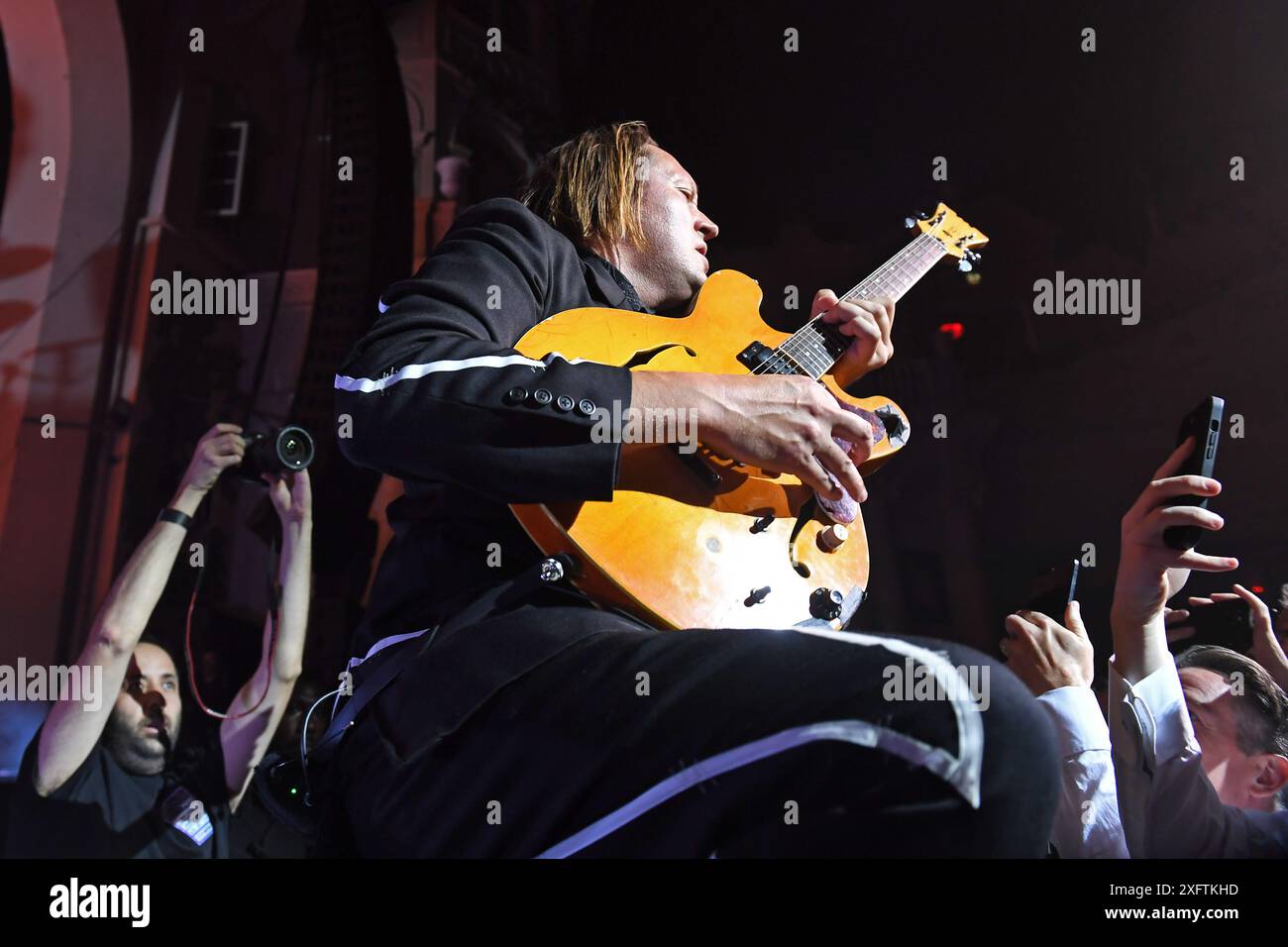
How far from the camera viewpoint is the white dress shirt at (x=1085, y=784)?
2174 mm

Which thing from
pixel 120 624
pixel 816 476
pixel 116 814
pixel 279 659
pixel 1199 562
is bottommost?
pixel 116 814

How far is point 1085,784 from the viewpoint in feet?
7.23

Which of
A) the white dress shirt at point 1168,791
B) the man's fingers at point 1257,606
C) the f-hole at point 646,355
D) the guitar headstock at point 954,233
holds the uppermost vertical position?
the guitar headstock at point 954,233

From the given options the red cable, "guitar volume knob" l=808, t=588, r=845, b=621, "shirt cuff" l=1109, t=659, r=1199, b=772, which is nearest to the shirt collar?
"guitar volume knob" l=808, t=588, r=845, b=621

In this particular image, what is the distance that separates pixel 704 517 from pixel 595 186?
35.7 inches

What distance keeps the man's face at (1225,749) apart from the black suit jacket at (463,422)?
2.04 meters

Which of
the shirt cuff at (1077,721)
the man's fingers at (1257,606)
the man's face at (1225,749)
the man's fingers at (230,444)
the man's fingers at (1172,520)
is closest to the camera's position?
the man's fingers at (1172,520)

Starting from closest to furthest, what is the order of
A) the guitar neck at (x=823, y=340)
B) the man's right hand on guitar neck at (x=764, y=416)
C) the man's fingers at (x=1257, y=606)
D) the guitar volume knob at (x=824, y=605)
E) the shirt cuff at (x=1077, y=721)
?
1. the man's right hand on guitar neck at (x=764, y=416)
2. the guitar volume knob at (x=824, y=605)
3. the guitar neck at (x=823, y=340)
4. the shirt cuff at (x=1077, y=721)
5. the man's fingers at (x=1257, y=606)

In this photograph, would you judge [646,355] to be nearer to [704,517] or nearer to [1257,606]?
[704,517]

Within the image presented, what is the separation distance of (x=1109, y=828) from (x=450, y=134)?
11.7ft

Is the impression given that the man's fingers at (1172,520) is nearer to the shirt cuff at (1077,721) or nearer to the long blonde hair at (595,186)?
the shirt cuff at (1077,721)

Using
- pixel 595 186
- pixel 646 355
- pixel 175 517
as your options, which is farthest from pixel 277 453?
pixel 646 355

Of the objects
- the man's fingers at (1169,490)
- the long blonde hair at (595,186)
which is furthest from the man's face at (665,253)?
the man's fingers at (1169,490)
